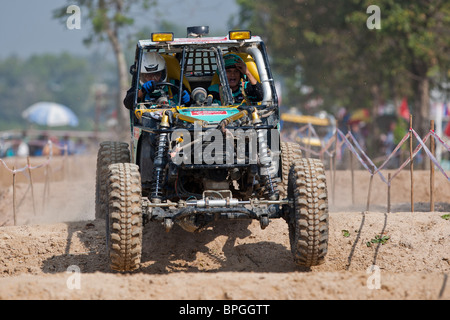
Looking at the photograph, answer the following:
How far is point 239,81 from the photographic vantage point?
9273mm

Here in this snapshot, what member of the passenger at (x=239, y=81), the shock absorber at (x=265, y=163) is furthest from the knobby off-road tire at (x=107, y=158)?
the shock absorber at (x=265, y=163)

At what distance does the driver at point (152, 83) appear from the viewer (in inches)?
348

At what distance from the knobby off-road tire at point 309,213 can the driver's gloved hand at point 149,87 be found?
2.25 meters

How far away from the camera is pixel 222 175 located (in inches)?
310

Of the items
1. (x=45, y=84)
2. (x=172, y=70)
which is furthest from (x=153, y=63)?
(x=45, y=84)

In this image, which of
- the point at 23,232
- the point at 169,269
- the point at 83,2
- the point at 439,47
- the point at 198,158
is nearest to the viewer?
the point at 198,158

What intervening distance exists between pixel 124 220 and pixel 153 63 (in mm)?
2655

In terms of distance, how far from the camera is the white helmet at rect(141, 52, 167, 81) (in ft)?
29.9

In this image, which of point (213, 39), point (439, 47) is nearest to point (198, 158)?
point (213, 39)

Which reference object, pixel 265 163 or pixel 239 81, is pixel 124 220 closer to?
pixel 265 163

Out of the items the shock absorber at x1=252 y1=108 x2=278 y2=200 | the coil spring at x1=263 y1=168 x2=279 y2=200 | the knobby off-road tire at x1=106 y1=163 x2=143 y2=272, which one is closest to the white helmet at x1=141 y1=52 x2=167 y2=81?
the shock absorber at x1=252 y1=108 x2=278 y2=200

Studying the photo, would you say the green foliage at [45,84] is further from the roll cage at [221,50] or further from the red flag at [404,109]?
the roll cage at [221,50]

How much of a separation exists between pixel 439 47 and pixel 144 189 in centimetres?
1791
